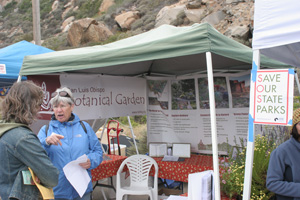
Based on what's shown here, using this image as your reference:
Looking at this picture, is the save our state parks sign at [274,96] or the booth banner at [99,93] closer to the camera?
the save our state parks sign at [274,96]

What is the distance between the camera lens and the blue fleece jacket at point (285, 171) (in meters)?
1.99

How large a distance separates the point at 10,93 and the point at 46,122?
2149mm

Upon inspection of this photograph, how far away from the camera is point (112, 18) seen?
98.2ft

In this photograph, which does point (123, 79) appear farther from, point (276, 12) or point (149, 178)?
point (276, 12)

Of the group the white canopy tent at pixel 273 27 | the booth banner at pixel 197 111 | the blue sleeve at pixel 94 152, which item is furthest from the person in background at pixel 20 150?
the booth banner at pixel 197 111

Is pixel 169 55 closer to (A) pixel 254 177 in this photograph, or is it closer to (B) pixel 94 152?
(B) pixel 94 152

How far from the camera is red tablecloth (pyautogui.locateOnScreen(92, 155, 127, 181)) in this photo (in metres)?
4.11

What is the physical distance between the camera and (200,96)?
4746mm

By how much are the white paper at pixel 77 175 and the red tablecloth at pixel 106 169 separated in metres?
1.45

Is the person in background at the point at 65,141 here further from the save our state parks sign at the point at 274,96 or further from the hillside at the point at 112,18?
the hillside at the point at 112,18

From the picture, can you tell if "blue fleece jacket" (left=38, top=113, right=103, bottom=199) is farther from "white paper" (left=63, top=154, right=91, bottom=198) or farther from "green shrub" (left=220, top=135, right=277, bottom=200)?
"green shrub" (left=220, top=135, right=277, bottom=200)

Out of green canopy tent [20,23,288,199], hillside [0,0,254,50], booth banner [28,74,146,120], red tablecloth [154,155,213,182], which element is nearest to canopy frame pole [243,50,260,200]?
green canopy tent [20,23,288,199]

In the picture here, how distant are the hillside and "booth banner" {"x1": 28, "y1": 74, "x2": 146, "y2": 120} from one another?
A: 37.5 feet

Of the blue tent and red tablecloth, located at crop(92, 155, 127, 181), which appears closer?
red tablecloth, located at crop(92, 155, 127, 181)
